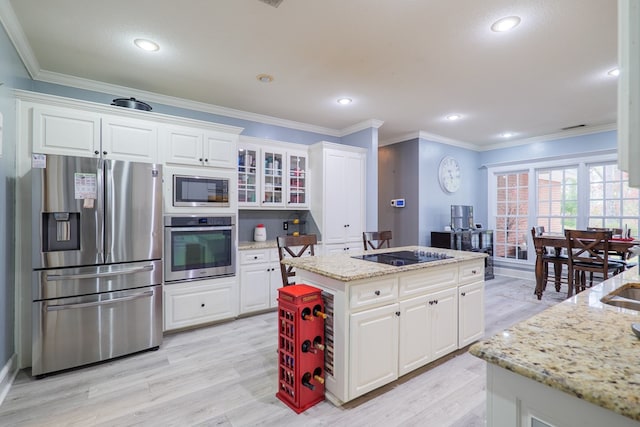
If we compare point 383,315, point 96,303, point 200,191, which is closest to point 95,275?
point 96,303

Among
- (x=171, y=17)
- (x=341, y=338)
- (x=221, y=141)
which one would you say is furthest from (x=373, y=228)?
(x=171, y=17)

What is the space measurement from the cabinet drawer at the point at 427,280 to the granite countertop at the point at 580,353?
42.4 inches

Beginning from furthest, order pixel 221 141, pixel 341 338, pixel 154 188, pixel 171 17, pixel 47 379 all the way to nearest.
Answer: pixel 221 141
pixel 154 188
pixel 47 379
pixel 171 17
pixel 341 338

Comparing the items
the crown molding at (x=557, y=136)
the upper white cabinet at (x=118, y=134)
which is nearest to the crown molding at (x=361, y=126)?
the upper white cabinet at (x=118, y=134)

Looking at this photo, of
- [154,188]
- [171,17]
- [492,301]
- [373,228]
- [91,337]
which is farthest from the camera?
[373,228]

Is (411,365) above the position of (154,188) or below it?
below

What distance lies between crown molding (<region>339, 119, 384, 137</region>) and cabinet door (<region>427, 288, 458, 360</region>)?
2832 millimetres

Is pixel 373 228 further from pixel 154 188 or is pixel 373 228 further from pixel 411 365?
pixel 154 188

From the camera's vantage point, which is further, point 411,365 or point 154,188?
point 154,188

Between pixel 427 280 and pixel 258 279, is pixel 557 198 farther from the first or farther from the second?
pixel 258 279

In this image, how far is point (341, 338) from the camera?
76.6 inches

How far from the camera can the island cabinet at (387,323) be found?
195 cm

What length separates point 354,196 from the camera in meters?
4.55

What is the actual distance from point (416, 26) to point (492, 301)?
3.80 metres
